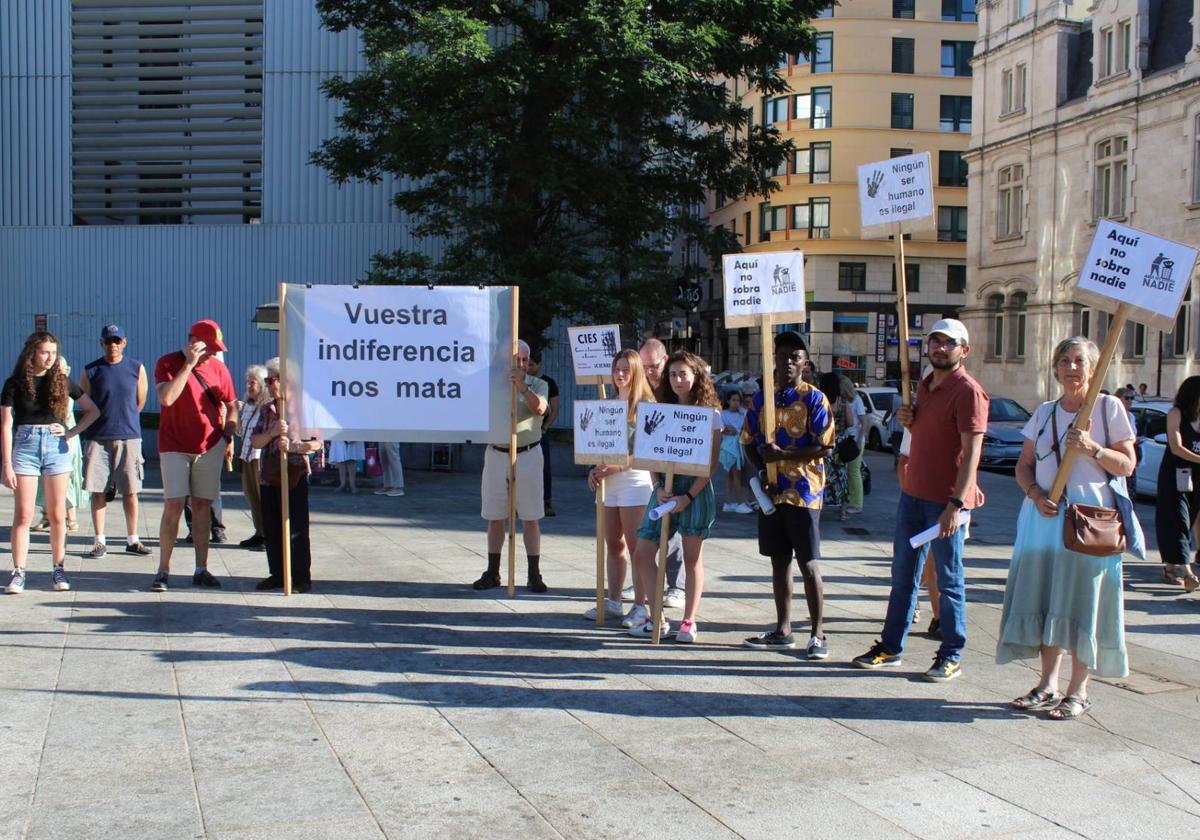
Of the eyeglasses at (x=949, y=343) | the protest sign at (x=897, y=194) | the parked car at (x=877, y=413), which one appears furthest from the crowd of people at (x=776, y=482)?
the parked car at (x=877, y=413)

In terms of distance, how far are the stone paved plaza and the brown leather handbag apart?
0.86 metres

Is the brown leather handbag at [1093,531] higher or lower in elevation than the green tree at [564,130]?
lower

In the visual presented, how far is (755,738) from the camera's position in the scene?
5492 millimetres

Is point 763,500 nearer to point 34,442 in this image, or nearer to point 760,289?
point 760,289

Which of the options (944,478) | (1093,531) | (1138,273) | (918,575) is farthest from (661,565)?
(1138,273)

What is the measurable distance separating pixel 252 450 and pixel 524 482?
343 centimetres

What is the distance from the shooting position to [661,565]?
718 centimetres

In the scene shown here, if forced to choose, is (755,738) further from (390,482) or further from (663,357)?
(390,482)

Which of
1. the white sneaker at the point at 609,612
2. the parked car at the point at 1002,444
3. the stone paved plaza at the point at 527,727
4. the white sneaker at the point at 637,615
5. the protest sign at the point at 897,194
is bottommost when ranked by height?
the stone paved plaza at the point at 527,727

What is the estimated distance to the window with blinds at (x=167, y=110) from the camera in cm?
2561

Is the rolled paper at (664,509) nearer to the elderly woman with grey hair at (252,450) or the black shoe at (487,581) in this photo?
the black shoe at (487,581)

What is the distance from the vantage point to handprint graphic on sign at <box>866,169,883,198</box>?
7750 millimetres

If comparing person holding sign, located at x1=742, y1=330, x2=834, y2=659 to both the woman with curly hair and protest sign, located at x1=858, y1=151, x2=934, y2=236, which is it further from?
the woman with curly hair

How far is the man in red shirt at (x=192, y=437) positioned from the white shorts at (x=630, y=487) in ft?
10.3
